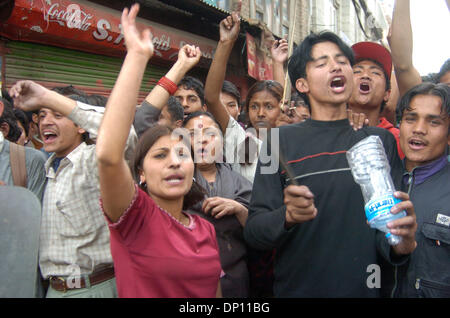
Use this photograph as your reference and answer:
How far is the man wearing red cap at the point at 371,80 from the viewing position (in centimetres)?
232

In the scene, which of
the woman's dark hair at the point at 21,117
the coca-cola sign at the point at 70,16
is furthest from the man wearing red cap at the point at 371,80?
the coca-cola sign at the point at 70,16

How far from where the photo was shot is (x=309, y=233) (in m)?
1.56

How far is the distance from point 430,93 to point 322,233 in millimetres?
997

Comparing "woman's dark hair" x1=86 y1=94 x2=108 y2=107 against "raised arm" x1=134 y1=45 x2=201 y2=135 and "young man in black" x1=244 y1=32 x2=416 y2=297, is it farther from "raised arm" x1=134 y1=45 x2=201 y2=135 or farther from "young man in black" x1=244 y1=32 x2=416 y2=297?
"young man in black" x1=244 y1=32 x2=416 y2=297

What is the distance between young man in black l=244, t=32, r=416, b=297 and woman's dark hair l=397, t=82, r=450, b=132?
1.21 feet

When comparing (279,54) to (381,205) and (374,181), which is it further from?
(381,205)

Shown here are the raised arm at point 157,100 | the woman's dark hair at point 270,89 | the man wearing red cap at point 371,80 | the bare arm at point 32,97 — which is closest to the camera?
the bare arm at point 32,97

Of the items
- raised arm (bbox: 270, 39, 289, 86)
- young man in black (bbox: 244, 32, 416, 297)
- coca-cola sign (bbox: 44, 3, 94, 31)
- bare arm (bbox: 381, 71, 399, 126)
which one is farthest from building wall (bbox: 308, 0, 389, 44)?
young man in black (bbox: 244, 32, 416, 297)

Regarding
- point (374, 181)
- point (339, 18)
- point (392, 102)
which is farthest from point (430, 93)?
point (339, 18)

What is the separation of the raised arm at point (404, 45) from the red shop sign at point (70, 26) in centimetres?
409

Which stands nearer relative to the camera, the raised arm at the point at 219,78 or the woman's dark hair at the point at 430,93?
the woman's dark hair at the point at 430,93

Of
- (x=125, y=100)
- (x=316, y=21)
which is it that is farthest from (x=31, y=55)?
(x=316, y=21)

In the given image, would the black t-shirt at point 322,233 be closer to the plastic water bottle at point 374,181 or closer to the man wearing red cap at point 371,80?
the plastic water bottle at point 374,181
